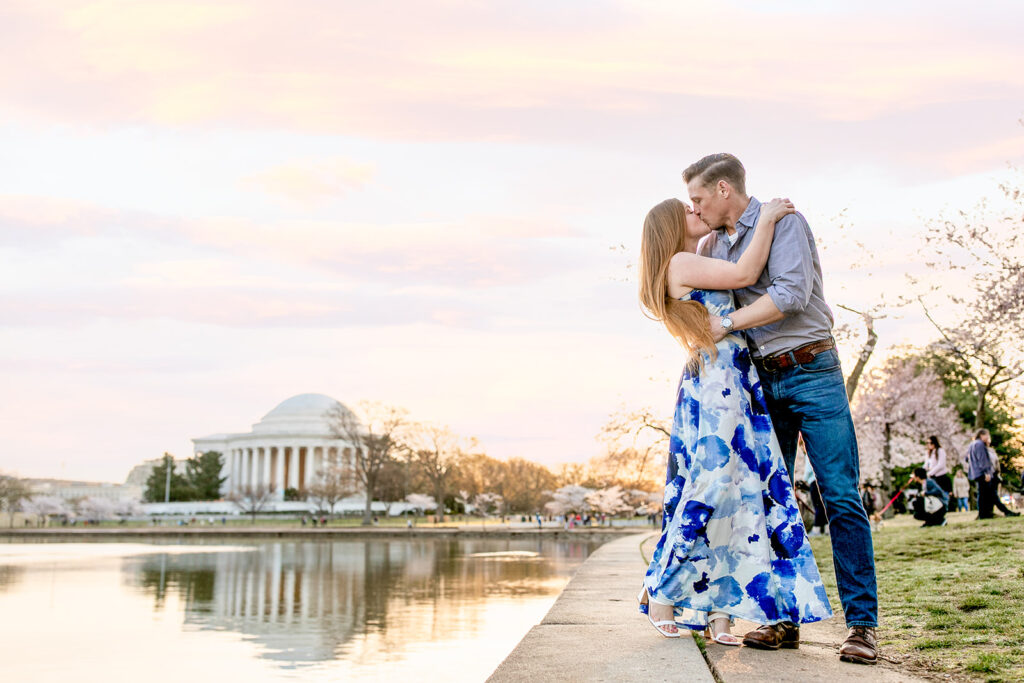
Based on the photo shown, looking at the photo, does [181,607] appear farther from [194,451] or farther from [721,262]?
[194,451]

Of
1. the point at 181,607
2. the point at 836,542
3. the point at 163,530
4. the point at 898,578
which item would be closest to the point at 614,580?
the point at 898,578

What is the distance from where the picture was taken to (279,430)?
395 feet

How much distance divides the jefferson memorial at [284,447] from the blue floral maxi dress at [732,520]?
110 meters

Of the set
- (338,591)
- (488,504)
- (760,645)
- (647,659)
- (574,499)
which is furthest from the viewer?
(488,504)

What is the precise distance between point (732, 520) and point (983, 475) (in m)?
16.5

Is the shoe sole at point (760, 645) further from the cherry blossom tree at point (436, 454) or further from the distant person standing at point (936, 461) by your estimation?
the cherry blossom tree at point (436, 454)

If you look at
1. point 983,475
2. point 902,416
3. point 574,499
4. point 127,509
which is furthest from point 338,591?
point 127,509

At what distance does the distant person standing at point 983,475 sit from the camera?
1897cm

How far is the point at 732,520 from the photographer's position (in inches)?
189

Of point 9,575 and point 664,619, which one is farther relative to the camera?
point 9,575

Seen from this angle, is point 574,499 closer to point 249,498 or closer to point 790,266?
point 249,498

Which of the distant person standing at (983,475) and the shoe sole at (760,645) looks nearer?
the shoe sole at (760,645)

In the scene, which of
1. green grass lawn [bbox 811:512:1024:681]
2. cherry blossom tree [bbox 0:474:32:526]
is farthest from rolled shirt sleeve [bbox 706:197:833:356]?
cherry blossom tree [bbox 0:474:32:526]

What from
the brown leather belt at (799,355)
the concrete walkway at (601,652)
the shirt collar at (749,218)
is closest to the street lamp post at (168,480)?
the concrete walkway at (601,652)
